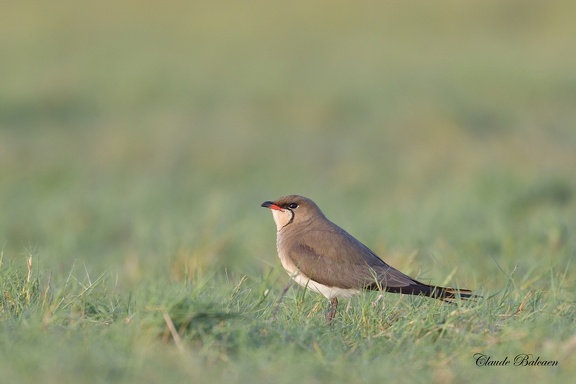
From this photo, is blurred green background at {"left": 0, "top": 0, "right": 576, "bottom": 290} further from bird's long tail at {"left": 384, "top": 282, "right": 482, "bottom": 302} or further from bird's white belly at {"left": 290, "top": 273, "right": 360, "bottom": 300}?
bird's long tail at {"left": 384, "top": 282, "right": 482, "bottom": 302}

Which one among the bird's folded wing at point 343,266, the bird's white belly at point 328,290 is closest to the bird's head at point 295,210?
the bird's folded wing at point 343,266

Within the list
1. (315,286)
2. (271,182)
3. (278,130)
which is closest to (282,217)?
(315,286)

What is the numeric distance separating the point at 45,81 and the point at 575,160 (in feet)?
32.4

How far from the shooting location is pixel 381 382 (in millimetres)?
4160

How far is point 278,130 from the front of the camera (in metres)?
16.3

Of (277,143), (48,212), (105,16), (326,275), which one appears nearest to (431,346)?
(326,275)

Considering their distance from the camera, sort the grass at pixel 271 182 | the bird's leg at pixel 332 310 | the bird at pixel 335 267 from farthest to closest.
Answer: the bird at pixel 335 267, the bird's leg at pixel 332 310, the grass at pixel 271 182

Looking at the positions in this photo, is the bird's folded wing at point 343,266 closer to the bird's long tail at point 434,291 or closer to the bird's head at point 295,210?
the bird's long tail at point 434,291

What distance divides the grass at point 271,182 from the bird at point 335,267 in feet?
0.32

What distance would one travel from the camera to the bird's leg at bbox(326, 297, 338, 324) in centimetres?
520

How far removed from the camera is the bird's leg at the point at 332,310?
5.20 m

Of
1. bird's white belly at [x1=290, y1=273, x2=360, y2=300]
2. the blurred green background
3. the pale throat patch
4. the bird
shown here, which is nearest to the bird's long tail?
the bird

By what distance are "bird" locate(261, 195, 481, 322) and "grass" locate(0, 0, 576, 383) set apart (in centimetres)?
10

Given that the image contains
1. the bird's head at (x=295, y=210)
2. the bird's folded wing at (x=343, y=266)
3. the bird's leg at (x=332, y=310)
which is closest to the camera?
the bird's leg at (x=332, y=310)
